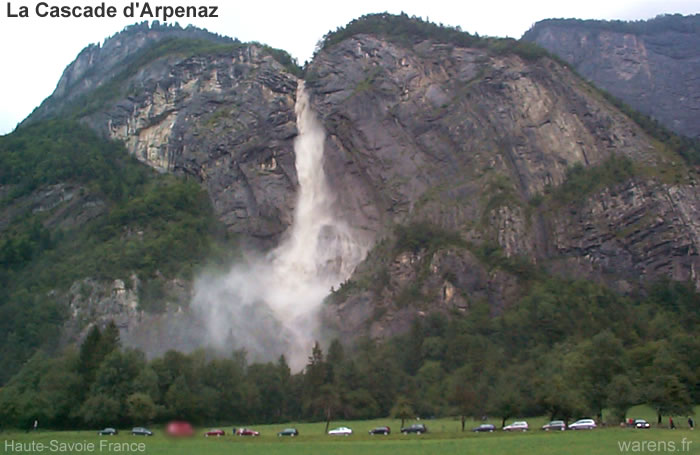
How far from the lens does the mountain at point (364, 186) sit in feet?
329

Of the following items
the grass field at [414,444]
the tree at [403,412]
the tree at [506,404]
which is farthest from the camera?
the tree at [403,412]

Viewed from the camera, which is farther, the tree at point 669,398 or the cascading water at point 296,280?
the cascading water at point 296,280

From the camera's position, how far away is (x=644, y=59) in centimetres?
18050

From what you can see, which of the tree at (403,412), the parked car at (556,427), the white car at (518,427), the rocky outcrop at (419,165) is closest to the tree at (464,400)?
the tree at (403,412)

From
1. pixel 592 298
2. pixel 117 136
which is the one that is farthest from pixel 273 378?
pixel 117 136

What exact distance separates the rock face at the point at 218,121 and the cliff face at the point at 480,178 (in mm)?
8068

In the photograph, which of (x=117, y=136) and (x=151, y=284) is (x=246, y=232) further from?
(x=117, y=136)

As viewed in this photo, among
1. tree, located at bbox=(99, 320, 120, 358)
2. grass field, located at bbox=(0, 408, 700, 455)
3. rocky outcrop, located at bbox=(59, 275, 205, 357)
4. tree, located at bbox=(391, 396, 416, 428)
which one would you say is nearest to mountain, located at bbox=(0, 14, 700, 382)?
rocky outcrop, located at bbox=(59, 275, 205, 357)

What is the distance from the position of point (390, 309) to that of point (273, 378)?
21813 millimetres

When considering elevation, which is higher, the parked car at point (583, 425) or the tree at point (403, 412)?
the tree at point (403, 412)

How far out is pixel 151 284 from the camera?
326ft

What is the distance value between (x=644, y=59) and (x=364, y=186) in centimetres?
9486

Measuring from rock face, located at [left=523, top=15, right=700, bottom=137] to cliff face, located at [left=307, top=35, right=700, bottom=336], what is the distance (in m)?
51.2

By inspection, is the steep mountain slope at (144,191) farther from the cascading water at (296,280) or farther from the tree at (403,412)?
the tree at (403,412)
